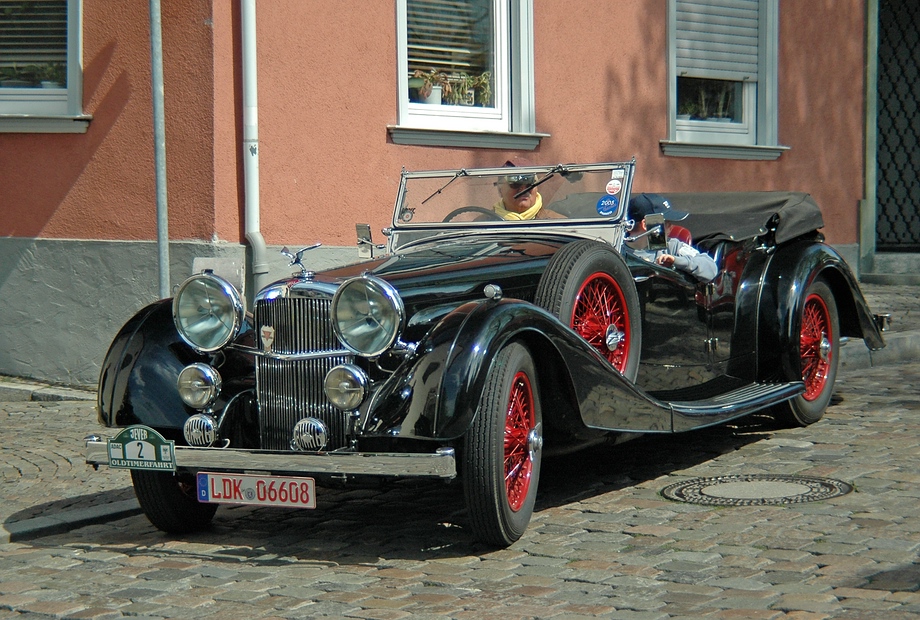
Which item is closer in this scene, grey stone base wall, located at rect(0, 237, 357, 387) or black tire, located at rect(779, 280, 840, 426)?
black tire, located at rect(779, 280, 840, 426)

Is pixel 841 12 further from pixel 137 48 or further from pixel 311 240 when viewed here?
pixel 137 48

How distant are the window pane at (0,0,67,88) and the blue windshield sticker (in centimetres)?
479

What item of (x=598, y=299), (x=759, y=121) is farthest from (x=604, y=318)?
(x=759, y=121)

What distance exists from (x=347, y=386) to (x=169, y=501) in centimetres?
103

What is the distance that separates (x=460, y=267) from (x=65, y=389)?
4474 millimetres

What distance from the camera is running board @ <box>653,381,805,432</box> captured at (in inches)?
209

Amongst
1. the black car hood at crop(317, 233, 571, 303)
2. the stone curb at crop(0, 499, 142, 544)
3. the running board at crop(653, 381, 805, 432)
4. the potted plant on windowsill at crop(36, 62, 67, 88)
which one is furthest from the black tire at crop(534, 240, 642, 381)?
the potted plant on windowsill at crop(36, 62, 67, 88)

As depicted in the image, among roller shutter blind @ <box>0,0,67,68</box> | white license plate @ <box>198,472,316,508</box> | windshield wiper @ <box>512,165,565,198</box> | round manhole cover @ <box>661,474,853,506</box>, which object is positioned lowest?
round manhole cover @ <box>661,474,853,506</box>

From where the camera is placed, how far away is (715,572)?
4.07 metres

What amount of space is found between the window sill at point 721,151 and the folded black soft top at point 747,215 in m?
4.38

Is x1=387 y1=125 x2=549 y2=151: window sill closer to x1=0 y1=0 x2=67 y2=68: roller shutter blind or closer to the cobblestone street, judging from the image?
x1=0 y1=0 x2=67 y2=68: roller shutter blind

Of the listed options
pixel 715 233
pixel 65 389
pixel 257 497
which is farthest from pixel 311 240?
pixel 257 497

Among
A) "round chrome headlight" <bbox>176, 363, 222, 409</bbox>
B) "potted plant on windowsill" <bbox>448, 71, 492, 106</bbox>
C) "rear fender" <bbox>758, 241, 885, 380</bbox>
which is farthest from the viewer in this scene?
"potted plant on windowsill" <bbox>448, 71, 492, 106</bbox>

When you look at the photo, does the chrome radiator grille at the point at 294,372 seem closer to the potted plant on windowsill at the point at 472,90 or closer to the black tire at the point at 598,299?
the black tire at the point at 598,299
